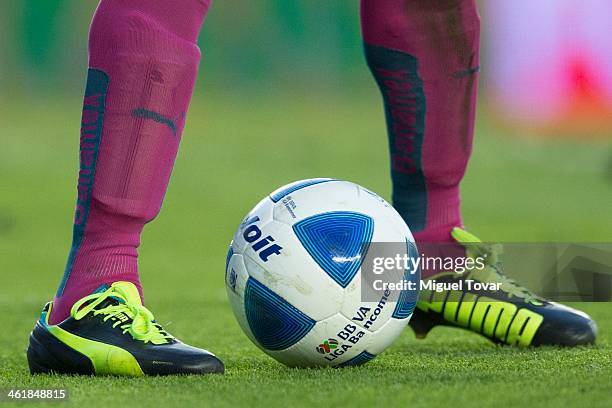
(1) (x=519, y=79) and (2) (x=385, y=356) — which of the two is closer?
(2) (x=385, y=356)

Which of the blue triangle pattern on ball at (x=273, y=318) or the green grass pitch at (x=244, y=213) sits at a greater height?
the blue triangle pattern on ball at (x=273, y=318)

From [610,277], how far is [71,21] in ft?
24.9

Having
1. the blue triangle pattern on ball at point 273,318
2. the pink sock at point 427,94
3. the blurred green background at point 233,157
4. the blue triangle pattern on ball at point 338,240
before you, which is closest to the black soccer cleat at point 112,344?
the blue triangle pattern on ball at point 273,318

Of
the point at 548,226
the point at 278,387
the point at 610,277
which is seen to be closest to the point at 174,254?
the point at 548,226

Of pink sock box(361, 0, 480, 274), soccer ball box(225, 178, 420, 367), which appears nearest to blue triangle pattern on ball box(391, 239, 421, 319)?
soccer ball box(225, 178, 420, 367)

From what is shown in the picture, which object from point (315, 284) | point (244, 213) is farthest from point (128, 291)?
point (244, 213)

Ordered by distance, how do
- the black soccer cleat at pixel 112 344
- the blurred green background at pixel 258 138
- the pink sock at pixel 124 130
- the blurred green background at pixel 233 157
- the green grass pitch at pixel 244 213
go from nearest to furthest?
the green grass pitch at pixel 244 213, the black soccer cleat at pixel 112 344, the pink sock at pixel 124 130, the blurred green background at pixel 233 157, the blurred green background at pixel 258 138

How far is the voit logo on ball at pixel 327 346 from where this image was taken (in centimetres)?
213

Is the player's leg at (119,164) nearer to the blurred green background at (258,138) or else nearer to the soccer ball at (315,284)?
the soccer ball at (315,284)

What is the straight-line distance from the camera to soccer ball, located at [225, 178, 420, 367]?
212 centimetres

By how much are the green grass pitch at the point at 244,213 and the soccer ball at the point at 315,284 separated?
68 millimetres

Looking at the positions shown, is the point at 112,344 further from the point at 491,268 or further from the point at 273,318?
the point at 491,268

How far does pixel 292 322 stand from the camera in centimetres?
213

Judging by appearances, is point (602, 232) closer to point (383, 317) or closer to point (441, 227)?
point (441, 227)
